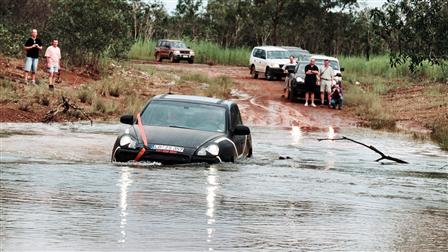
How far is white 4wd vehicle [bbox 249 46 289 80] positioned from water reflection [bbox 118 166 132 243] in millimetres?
37091

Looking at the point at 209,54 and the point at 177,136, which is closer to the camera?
the point at 177,136

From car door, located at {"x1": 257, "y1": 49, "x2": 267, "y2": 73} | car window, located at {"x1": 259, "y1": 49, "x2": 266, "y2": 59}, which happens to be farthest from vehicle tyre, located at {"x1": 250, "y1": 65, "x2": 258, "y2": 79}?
car window, located at {"x1": 259, "y1": 49, "x2": 266, "y2": 59}

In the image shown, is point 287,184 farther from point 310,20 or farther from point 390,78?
point 310,20

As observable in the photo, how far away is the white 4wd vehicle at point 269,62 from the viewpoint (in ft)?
171

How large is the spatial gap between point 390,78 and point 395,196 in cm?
4191

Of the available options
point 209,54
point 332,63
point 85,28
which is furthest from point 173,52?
point 332,63

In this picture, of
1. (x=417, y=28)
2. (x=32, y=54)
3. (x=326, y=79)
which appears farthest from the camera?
(x=326, y=79)

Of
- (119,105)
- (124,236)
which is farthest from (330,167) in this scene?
(119,105)

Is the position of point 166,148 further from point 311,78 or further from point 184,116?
point 311,78

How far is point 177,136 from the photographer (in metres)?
15.9

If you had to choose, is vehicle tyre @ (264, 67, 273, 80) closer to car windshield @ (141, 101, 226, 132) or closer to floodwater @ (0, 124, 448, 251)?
floodwater @ (0, 124, 448, 251)

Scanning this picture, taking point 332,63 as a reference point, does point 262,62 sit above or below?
below

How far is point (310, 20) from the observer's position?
83.1 metres

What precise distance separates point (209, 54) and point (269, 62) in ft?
69.9
